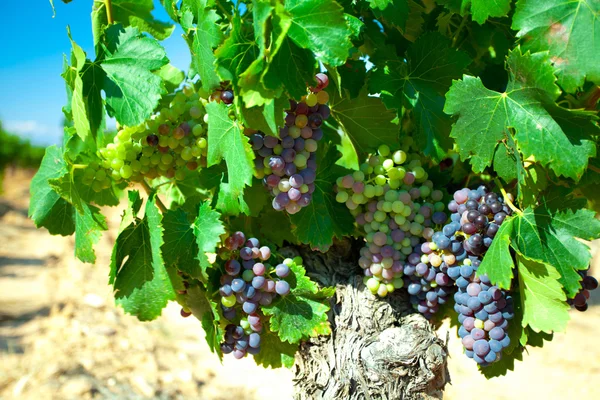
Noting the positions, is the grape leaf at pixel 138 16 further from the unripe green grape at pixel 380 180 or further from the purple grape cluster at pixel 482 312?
the purple grape cluster at pixel 482 312

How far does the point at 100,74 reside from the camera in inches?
46.1

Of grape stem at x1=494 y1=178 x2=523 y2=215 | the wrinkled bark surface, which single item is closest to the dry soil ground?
the wrinkled bark surface

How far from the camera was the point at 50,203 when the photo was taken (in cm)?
136

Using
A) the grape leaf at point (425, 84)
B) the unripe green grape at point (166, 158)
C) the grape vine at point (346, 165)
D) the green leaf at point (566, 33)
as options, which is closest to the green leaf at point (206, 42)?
the grape vine at point (346, 165)

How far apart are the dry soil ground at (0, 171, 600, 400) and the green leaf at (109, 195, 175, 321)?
2.95 metres

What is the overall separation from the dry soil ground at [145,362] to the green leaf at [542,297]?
277 cm

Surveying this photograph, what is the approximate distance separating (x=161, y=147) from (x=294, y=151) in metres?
0.33

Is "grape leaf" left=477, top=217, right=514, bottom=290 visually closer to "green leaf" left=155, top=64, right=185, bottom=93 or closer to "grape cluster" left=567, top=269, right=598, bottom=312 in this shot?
"grape cluster" left=567, top=269, right=598, bottom=312

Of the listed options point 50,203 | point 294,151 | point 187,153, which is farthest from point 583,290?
point 50,203

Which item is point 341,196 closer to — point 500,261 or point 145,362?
point 500,261

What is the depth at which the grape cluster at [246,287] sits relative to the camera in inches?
47.3

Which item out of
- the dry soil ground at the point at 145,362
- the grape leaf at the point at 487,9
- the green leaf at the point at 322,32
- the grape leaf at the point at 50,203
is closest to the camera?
the green leaf at the point at 322,32

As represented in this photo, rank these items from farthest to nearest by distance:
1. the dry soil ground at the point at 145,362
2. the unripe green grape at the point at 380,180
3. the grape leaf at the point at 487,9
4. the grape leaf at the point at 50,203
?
the dry soil ground at the point at 145,362
the grape leaf at the point at 50,203
the unripe green grape at the point at 380,180
the grape leaf at the point at 487,9

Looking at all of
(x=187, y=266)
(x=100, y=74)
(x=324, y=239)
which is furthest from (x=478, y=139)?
(x=100, y=74)
